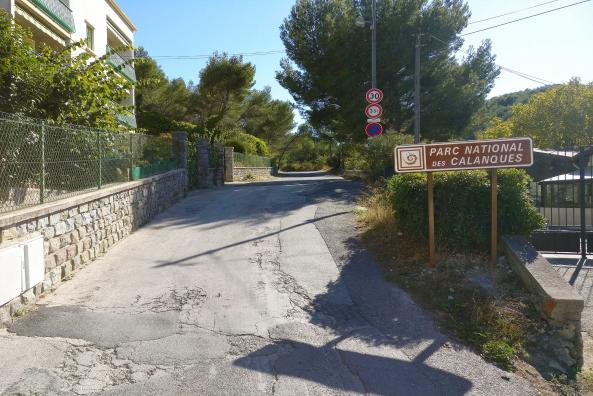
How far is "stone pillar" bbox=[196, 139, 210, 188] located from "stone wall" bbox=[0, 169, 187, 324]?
8262 mm

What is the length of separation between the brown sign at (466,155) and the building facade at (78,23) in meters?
7.56

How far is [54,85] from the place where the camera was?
29.1 ft

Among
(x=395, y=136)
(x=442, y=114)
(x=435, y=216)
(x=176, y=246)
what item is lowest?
(x=176, y=246)

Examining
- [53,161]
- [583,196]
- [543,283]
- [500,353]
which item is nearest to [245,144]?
[583,196]

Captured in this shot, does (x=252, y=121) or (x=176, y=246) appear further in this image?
(x=252, y=121)

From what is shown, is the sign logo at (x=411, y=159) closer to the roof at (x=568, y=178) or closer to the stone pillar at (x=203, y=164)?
the roof at (x=568, y=178)

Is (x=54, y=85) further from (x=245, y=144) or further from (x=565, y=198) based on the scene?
(x=245, y=144)

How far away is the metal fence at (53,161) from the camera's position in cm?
534

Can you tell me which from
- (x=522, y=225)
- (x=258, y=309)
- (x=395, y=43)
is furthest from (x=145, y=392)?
(x=395, y=43)

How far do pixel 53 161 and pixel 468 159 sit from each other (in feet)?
18.6

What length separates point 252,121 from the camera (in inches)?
1868

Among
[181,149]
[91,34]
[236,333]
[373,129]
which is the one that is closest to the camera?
[236,333]

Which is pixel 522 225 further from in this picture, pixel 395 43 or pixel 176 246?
pixel 395 43

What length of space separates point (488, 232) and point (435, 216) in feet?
2.56
